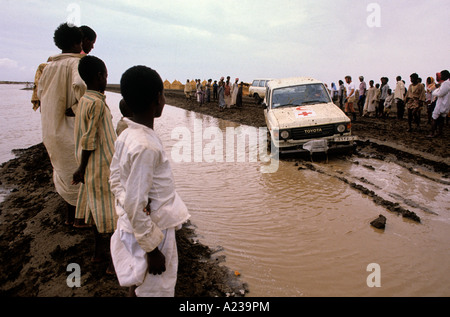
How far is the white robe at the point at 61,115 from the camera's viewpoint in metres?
3.23

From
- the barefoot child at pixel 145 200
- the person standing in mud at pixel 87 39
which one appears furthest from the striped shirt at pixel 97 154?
the person standing in mud at pixel 87 39

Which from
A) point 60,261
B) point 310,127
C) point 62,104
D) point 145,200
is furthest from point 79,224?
point 310,127

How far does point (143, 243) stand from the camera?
163cm

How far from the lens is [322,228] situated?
4035mm

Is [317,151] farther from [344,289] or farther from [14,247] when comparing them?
[14,247]

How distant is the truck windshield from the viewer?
8250mm

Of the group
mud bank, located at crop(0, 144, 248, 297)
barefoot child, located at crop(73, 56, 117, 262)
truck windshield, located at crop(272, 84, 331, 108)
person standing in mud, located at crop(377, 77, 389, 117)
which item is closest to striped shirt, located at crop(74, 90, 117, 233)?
barefoot child, located at crop(73, 56, 117, 262)

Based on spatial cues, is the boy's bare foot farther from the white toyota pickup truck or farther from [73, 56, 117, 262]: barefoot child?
the white toyota pickup truck

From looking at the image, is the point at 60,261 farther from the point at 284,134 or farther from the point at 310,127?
the point at 310,127

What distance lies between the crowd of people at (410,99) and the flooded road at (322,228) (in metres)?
3.70

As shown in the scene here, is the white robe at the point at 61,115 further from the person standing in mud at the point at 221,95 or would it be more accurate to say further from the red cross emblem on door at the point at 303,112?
the person standing in mud at the point at 221,95

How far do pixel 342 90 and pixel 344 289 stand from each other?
53.0 ft

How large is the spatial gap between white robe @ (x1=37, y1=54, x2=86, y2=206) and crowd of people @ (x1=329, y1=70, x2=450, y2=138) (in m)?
7.23

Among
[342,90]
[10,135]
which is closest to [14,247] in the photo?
[10,135]
